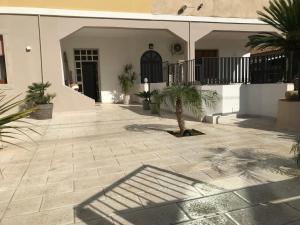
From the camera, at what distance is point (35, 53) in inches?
421

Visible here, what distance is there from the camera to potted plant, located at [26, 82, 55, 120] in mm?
9820

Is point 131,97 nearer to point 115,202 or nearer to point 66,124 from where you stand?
point 66,124

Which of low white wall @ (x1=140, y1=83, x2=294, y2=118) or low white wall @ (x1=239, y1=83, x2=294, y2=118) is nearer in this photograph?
low white wall @ (x1=239, y1=83, x2=294, y2=118)

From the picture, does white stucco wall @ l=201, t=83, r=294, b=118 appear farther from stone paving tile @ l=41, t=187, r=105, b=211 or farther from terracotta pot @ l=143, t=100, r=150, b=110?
stone paving tile @ l=41, t=187, r=105, b=211

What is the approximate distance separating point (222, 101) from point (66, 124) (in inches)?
189

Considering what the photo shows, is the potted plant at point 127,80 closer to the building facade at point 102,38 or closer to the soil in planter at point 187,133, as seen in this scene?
the building facade at point 102,38

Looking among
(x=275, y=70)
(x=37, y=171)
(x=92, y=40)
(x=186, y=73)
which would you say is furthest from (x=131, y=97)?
(x=37, y=171)

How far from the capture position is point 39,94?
10.1m

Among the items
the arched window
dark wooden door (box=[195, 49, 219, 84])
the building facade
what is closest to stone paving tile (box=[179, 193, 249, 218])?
dark wooden door (box=[195, 49, 219, 84])

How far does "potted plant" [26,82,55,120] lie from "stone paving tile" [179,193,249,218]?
7.86 meters

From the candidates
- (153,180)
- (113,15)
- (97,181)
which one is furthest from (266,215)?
(113,15)

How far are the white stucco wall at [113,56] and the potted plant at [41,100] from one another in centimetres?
378

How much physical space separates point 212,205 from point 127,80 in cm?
1171

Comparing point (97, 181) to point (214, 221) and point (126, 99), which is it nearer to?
point (214, 221)
